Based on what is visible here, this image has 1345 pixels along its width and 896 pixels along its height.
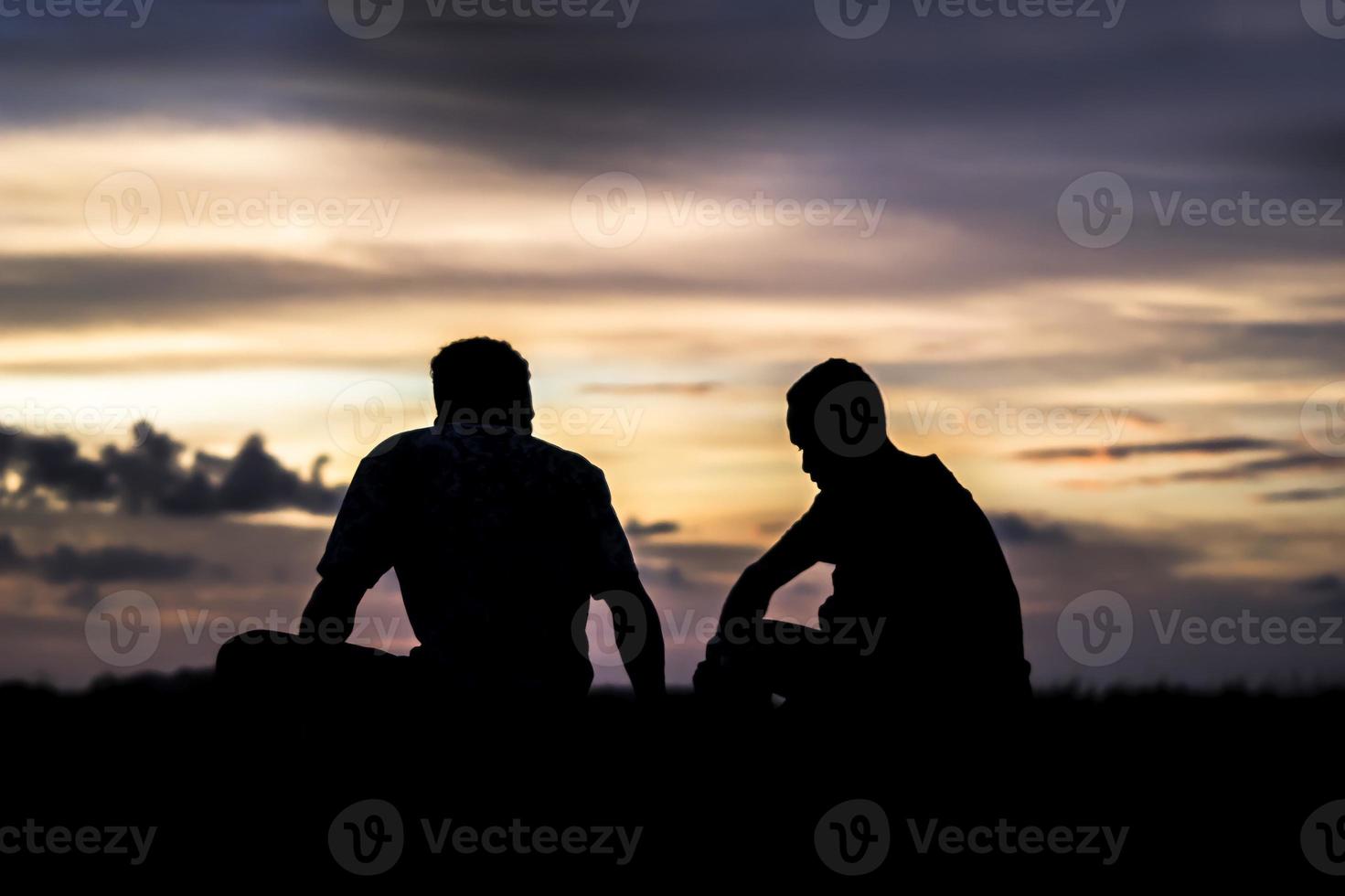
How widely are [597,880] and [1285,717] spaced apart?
7690mm

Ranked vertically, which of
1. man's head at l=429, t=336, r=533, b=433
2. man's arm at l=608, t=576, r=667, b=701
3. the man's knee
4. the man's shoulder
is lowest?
the man's knee

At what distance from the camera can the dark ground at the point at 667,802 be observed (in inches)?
266

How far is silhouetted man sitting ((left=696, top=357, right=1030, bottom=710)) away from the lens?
7004mm

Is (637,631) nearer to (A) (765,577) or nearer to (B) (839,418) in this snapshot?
(A) (765,577)

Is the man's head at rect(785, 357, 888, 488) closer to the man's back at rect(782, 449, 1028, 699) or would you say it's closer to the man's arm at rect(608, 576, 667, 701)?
the man's back at rect(782, 449, 1028, 699)

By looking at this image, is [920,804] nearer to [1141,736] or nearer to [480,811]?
[480,811]

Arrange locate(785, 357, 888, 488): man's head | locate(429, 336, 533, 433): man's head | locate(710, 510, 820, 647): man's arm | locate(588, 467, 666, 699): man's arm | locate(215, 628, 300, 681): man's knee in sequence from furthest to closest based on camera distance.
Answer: locate(429, 336, 533, 433): man's head < locate(588, 467, 666, 699): man's arm < locate(710, 510, 820, 647): man's arm < locate(785, 357, 888, 488): man's head < locate(215, 628, 300, 681): man's knee

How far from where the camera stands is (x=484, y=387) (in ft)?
24.7

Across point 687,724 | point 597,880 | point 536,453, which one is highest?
point 536,453

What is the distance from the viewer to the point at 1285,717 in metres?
12.6

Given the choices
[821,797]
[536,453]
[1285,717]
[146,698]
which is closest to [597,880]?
[821,797]

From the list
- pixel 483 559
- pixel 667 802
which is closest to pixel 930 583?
pixel 667 802

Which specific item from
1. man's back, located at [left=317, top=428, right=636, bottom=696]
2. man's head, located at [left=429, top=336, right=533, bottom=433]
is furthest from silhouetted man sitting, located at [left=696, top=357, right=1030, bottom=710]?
man's head, located at [left=429, top=336, right=533, bottom=433]

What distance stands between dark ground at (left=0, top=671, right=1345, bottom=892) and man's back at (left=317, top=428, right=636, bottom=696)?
26cm
